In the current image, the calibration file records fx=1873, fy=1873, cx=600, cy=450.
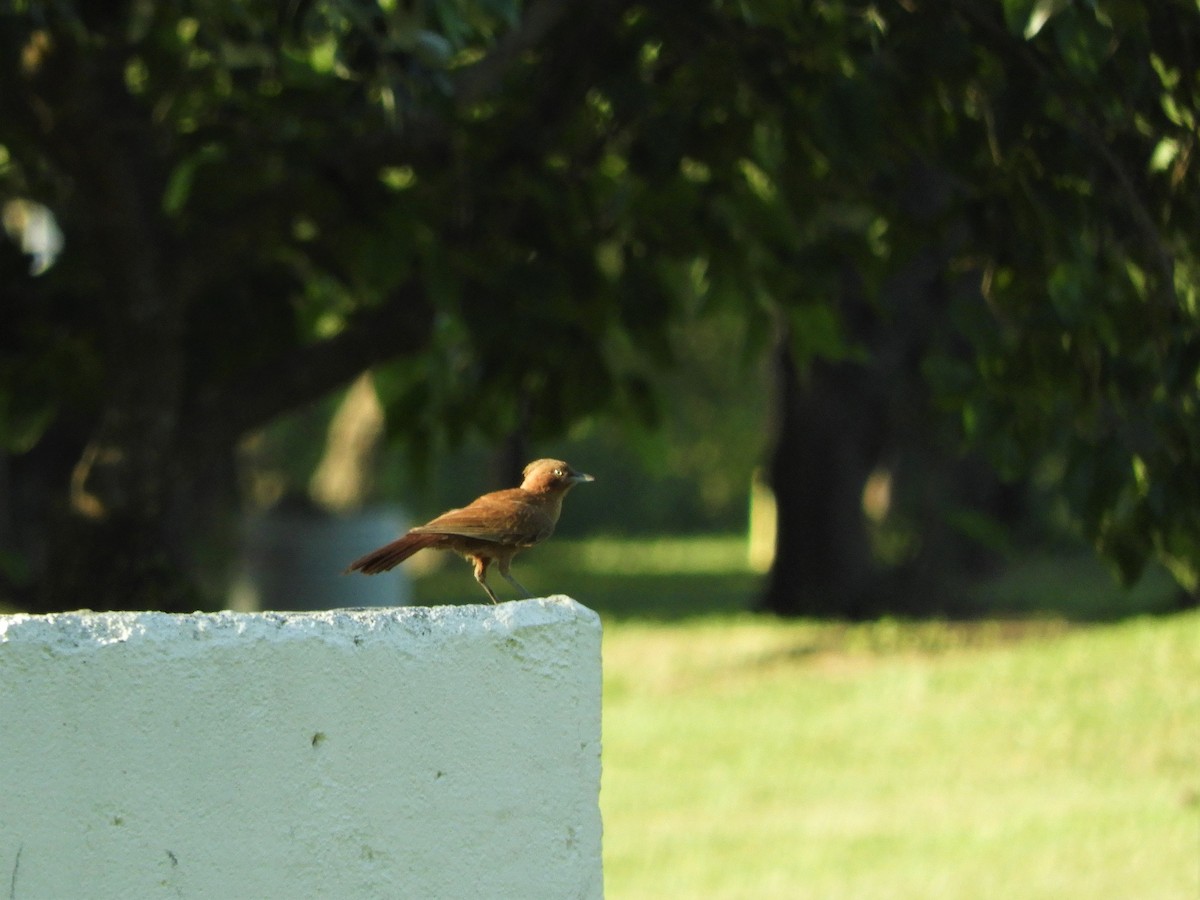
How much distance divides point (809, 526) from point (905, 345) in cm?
180

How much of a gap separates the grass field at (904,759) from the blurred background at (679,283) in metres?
0.04

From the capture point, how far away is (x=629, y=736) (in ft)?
38.0

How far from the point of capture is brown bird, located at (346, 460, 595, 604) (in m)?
3.86

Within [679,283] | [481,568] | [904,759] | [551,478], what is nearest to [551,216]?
[679,283]

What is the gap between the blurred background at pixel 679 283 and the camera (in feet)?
17.2

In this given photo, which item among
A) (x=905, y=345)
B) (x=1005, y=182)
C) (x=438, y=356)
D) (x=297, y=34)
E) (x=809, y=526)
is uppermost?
(x=297, y=34)

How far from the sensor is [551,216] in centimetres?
719

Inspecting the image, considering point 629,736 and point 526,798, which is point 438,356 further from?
point 526,798

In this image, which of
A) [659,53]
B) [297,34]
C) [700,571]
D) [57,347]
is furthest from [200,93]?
[700,571]

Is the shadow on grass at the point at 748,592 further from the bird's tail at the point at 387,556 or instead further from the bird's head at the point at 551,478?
the bird's tail at the point at 387,556

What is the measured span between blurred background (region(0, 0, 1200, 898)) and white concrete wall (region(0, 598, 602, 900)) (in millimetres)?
1886

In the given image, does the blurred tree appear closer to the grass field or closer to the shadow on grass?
the grass field

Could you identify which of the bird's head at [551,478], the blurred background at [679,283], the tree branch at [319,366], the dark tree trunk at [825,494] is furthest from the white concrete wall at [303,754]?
Answer: the dark tree trunk at [825,494]

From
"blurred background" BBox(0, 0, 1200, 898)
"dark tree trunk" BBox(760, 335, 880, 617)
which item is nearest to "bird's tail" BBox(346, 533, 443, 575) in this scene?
"blurred background" BBox(0, 0, 1200, 898)
